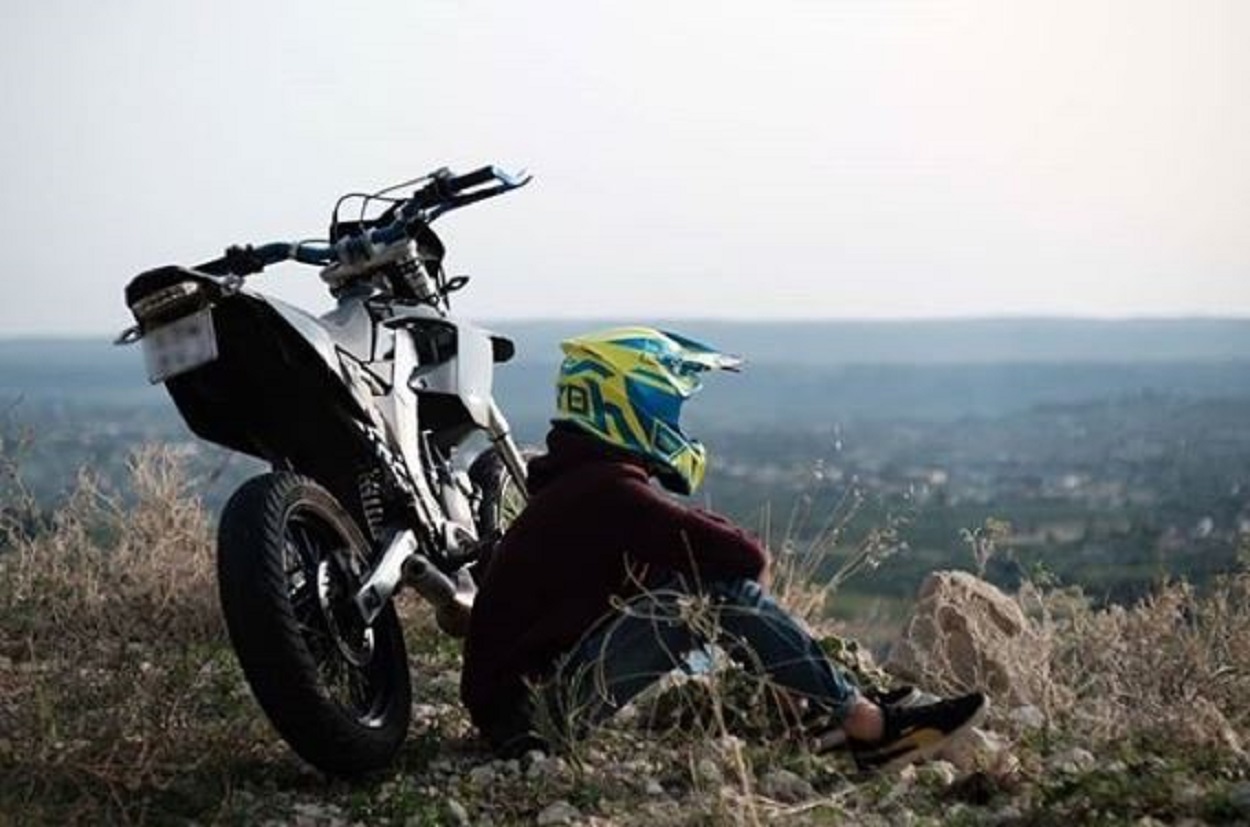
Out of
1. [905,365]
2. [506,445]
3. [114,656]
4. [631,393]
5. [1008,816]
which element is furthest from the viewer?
[905,365]

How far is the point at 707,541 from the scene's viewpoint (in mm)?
5312

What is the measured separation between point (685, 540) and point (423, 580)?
1.04 m

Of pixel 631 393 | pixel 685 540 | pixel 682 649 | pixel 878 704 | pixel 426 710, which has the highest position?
pixel 631 393

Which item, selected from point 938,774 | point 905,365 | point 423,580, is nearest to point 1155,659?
point 938,774

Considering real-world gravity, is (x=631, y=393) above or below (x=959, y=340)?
above

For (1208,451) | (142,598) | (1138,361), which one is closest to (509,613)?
(142,598)

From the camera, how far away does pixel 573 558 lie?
5504mm

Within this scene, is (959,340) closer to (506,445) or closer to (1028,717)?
(506,445)

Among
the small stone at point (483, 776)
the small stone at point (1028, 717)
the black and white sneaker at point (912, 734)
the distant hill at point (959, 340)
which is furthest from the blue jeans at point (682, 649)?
the distant hill at point (959, 340)

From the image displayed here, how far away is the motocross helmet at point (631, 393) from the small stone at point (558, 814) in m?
1.09

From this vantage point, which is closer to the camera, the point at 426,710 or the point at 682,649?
the point at 682,649

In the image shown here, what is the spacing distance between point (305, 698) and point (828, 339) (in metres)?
159

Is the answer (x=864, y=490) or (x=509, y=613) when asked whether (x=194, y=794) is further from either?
(x=864, y=490)

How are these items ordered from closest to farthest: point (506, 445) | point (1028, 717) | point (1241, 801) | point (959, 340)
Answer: point (1241, 801) < point (1028, 717) < point (506, 445) < point (959, 340)
